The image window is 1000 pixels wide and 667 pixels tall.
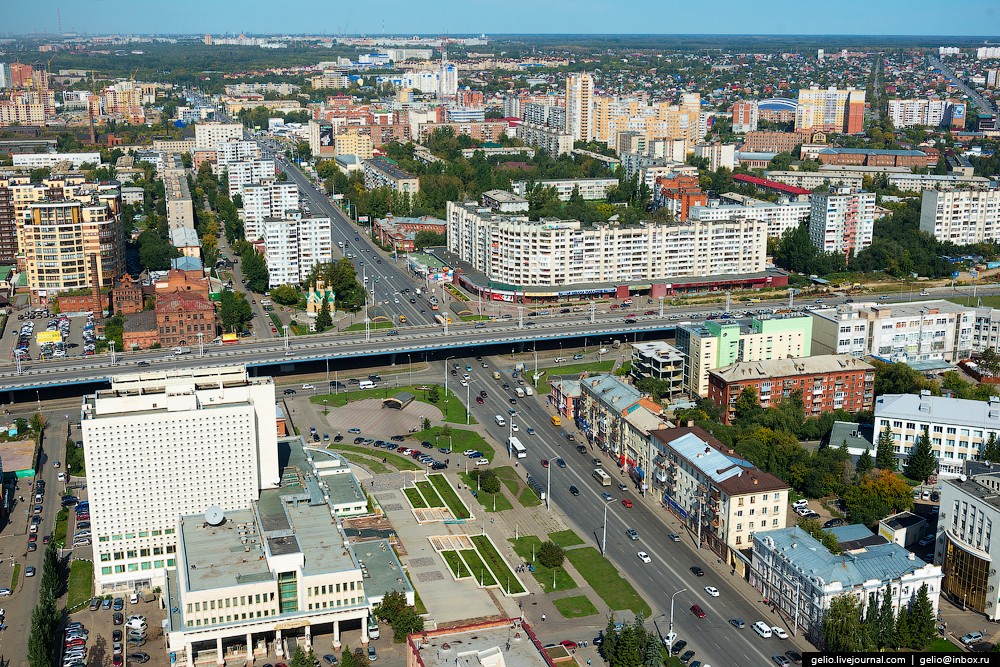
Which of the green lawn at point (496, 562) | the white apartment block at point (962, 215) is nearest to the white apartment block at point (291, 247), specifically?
the green lawn at point (496, 562)

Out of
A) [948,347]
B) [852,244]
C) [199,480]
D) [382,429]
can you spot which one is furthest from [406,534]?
[852,244]

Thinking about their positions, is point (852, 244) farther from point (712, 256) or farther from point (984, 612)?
point (984, 612)

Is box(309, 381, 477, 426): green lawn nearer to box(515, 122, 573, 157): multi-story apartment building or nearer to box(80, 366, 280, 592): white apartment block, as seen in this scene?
box(80, 366, 280, 592): white apartment block

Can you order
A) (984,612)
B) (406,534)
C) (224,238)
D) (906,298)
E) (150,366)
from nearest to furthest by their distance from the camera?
(984,612) < (406,534) < (150,366) < (906,298) < (224,238)

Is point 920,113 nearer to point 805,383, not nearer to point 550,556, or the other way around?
point 805,383

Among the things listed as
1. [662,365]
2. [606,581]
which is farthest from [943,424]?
[606,581]

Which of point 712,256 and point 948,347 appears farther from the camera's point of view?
point 712,256
